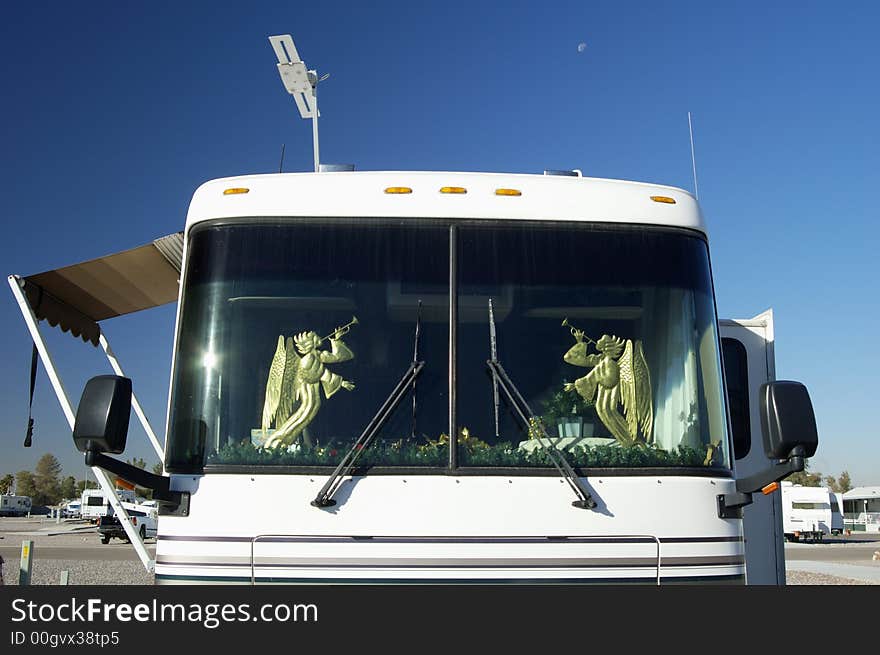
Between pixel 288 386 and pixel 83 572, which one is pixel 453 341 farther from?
pixel 83 572

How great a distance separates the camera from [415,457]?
3.74 metres

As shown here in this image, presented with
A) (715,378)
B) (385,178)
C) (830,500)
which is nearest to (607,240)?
(715,378)

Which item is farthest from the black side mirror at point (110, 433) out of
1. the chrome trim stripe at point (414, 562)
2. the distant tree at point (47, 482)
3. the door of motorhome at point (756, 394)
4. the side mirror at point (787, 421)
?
the distant tree at point (47, 482)

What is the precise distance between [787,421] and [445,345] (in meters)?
1.47

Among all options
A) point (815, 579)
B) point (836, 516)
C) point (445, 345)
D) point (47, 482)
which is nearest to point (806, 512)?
point (836, 516)

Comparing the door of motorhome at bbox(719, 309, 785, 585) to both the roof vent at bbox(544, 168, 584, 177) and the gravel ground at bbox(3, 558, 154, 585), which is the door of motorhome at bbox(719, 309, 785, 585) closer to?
the roof vent at bbox(544, 168, 584, 177)

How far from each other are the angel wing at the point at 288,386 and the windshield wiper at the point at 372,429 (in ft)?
1.21

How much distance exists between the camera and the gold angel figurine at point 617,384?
13.1 feet

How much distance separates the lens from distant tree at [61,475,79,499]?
11856 centimetres

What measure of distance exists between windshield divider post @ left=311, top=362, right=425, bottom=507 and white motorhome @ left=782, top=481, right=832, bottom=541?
1468 inches
